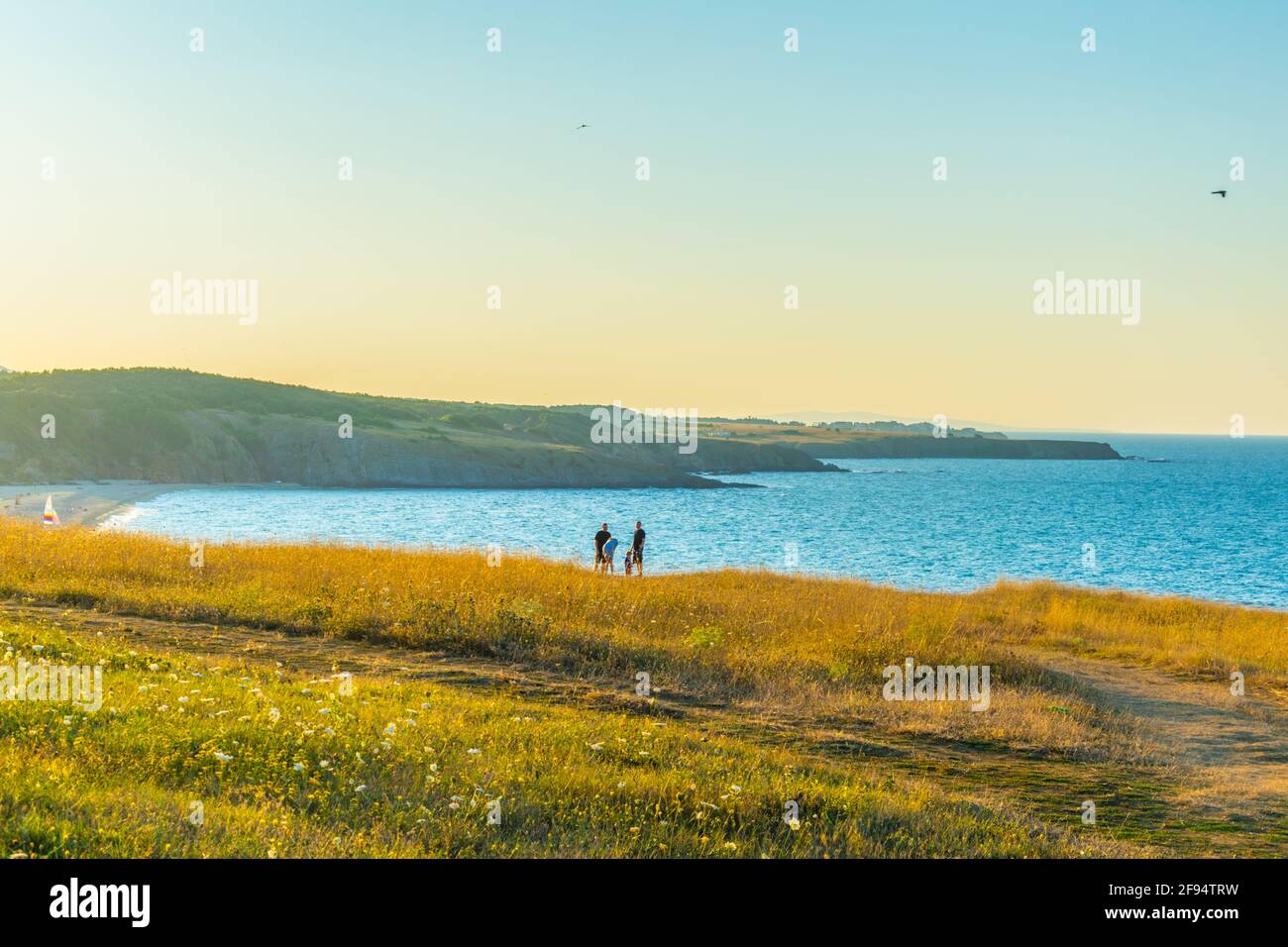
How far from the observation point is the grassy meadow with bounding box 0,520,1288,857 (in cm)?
805

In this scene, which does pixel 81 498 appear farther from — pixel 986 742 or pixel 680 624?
pixel 986 742

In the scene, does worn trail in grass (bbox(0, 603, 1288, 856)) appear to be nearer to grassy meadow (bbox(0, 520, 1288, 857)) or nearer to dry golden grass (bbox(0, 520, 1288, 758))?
grassy meadow (bbox(0, 520, 1288, 857))

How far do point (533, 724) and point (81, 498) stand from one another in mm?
79439

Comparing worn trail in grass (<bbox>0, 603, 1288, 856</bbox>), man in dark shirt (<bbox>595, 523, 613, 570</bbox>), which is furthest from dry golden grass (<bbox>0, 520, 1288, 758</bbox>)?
man in dark shirt (<bbox>595, 523, 613, 570</bbox>)

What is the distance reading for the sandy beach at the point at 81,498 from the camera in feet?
201

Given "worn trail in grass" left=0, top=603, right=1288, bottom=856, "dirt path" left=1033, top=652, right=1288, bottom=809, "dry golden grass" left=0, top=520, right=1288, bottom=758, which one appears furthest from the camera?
"dry golden grass" left=0, top=520, right=1288, bottom=758

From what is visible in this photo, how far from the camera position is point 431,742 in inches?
412

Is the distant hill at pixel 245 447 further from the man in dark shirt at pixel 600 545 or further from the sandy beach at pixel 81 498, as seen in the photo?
the man in dark shirt at pixel 600 545

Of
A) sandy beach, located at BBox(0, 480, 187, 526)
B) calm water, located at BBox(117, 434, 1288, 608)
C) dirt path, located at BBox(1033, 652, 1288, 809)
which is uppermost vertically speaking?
sandy beach, located at BBox(0, 480, 187, 526)

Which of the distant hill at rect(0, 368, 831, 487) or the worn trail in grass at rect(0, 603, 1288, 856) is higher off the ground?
the distant hill at rect(0, 368, 831, 487)

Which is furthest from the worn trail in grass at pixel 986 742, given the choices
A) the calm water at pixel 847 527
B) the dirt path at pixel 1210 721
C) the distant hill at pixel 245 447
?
the distant hill at pixel 245 447

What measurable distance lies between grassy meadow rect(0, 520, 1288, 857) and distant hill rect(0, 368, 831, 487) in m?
92.7
